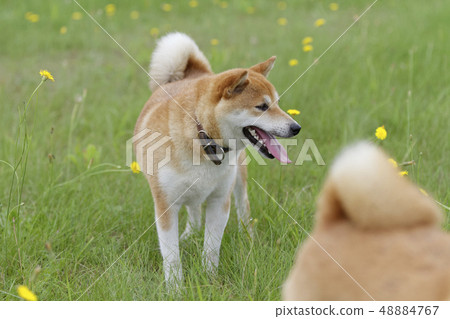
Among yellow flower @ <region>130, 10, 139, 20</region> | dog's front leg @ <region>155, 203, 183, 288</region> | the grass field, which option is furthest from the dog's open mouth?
yellow flower @ <region>130, 10, 139, 20</region>

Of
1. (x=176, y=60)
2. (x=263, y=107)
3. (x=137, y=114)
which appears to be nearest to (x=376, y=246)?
(x=263, y=107)

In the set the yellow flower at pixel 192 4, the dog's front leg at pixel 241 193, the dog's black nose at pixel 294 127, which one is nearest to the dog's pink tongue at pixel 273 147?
the dog's black nose at pixel 294 127

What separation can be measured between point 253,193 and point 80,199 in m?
0.97

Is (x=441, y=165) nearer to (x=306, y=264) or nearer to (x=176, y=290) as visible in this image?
(x=176, y=290)

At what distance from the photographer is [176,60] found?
3.07 meters

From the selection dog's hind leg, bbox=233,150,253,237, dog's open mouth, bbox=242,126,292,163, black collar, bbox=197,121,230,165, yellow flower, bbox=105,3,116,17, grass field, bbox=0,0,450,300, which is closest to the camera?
grass field, bbox=0,0,450,300

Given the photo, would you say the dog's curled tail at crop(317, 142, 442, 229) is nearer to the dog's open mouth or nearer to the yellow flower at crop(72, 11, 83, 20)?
the dog's open mouth

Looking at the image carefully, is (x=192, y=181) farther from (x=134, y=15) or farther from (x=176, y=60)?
(x=134, y=15)

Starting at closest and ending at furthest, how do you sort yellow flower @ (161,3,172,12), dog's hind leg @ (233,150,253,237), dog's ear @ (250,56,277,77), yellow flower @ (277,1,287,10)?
dog's ear @ (250,56,277,77) < dog's hind leg @ (233,150,253,237) < yellow flower @ (161,3,172,12) < yellow flower @ (277,1,287,10)

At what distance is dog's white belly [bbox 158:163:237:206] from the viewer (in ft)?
8.44

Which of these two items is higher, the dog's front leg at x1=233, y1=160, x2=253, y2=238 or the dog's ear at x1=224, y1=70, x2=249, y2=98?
the dog's ear at x1=224, y1=70, x2=249, y2=98

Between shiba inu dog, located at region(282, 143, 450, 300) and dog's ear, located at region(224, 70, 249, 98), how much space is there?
1.22 meters

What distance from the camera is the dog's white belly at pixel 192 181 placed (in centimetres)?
257

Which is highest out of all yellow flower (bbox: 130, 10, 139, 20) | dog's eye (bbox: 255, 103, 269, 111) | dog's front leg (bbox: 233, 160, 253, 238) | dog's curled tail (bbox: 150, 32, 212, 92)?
dog's curled tail (bbox: 150, 32, 212, 92)
